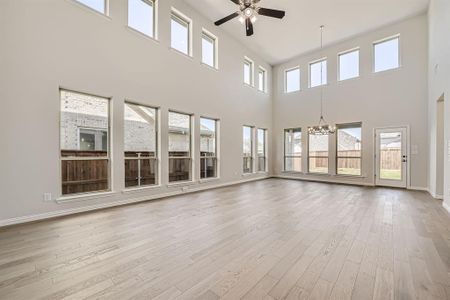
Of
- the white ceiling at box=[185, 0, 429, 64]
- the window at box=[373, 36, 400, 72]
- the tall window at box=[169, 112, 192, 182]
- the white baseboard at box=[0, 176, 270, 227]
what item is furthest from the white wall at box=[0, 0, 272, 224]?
the window at box=[373, 36, 400, 72]

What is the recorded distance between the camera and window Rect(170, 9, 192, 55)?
5.78m

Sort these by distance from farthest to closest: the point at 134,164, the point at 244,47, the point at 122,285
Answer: the point at 244,47, the point at 134,164, the point at 122,285

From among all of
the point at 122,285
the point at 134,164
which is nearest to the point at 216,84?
the point at 134,164

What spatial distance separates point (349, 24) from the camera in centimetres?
676

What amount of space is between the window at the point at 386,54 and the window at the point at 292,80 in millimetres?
2893

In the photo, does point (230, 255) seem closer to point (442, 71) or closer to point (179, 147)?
point (179, 147)

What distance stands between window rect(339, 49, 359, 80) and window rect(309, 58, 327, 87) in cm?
58

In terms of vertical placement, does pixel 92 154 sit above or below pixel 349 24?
below

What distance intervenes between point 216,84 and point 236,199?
13.1 ft

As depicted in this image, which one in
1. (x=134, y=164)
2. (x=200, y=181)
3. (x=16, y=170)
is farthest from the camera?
(x=200, y=181)

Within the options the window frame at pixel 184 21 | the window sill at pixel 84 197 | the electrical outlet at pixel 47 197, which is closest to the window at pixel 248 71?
the window frame at pixel 184 21

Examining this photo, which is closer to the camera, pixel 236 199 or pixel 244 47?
pixel 236 199

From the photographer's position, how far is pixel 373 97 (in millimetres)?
7328

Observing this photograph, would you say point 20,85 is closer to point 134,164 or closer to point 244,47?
point 134,164
